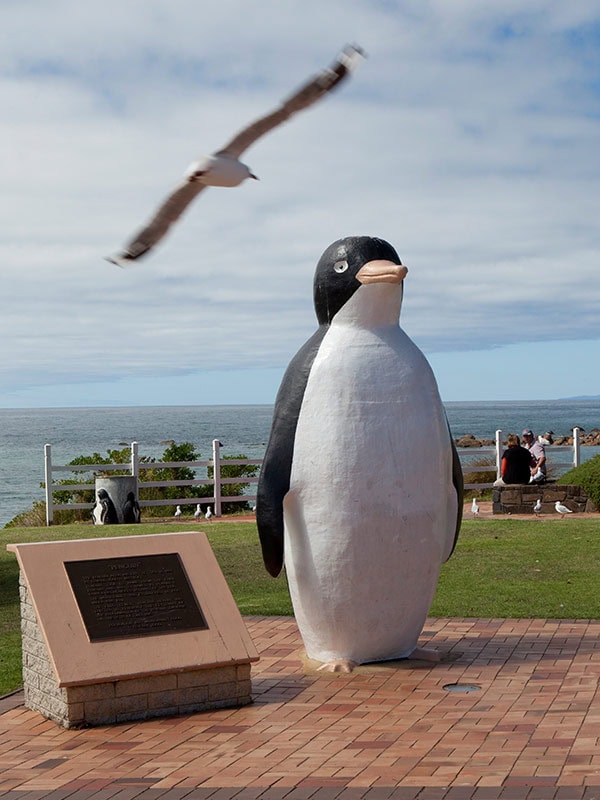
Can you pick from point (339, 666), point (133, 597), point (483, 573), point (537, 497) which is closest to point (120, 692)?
point (133, 597)

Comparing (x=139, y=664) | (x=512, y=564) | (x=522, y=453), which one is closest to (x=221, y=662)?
(x=139, y=664)

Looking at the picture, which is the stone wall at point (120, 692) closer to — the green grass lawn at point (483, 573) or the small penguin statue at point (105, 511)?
the green grass lawn at point (483, 573)

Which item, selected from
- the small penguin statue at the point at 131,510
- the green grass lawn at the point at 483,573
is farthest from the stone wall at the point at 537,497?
the small penguin statue at the point at 131,510

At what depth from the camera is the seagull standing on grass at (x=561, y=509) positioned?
18531 mm

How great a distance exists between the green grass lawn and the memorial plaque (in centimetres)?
142

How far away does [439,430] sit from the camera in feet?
26.8

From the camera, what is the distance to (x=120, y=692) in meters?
6.98

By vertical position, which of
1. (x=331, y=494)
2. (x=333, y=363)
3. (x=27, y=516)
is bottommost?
(x=27, y=516)

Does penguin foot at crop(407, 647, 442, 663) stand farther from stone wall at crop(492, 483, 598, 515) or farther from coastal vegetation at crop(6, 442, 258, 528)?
coastal vegetation at crop(6, 442, 258, 528)

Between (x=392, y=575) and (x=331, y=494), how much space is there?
713 millimetres

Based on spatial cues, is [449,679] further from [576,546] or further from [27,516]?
[27,516]

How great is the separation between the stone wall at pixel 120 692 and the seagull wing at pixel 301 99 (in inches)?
145

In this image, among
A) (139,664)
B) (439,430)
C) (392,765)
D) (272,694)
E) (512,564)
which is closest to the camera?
(392,765)

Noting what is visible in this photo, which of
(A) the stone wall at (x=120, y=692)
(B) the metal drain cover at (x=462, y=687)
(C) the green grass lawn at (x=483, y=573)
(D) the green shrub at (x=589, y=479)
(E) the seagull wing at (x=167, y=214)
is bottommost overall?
(C) the green grass lawn at (x=483, y=573)
